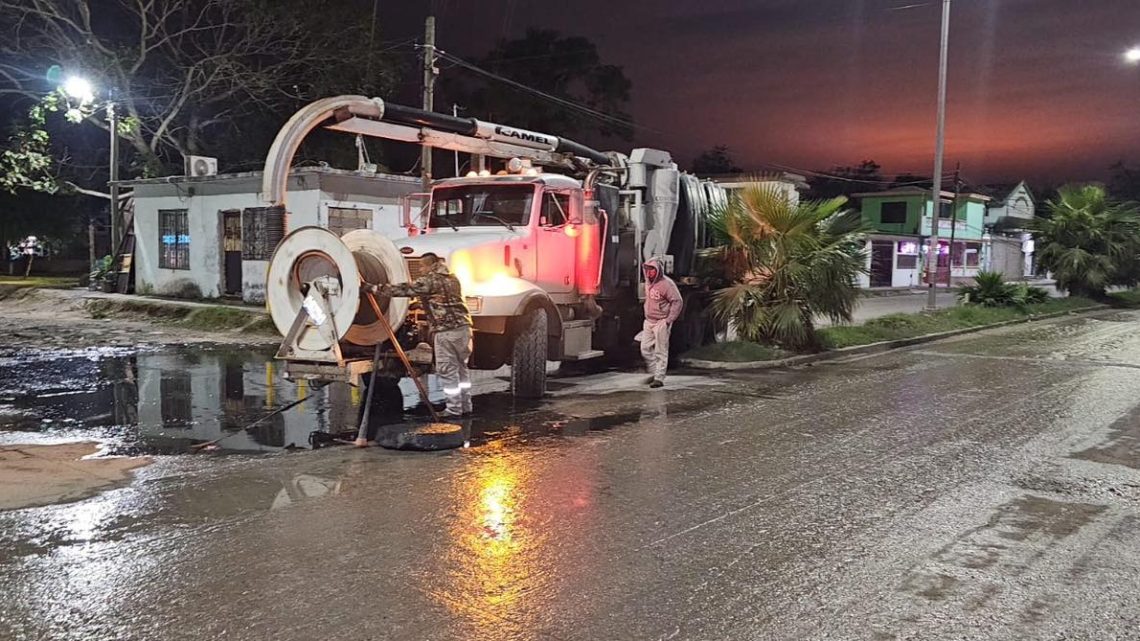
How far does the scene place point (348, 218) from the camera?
67.5 feet

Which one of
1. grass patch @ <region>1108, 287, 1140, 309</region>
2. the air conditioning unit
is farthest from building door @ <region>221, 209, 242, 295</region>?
grass patch @ <region>1108, 287, 1140, 309</region>

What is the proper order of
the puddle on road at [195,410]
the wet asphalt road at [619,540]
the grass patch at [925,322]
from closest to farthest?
the wet asphalt road at [619,540] → the puddle on road at [195,410] → the grass patch at [925,322]

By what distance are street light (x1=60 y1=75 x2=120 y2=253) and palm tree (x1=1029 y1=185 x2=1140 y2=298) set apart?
28551 millimetres

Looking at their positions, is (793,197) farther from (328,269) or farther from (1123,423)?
(328,269)

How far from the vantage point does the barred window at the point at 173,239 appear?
23984mm

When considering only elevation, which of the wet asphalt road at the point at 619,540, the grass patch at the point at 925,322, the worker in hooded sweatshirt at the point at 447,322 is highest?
the worker in hooded sweatshirt at the point at 447,322

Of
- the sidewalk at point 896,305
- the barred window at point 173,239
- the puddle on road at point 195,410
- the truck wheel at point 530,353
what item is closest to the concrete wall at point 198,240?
the barred window at point 173,239

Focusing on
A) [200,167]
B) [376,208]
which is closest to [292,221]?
[376,208]

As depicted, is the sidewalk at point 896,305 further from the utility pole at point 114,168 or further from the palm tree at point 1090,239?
the utility pole at point 114,168

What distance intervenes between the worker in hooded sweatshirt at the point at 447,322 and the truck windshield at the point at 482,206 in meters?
2.28

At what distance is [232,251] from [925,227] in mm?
44292

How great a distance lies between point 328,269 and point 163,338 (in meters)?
10.4

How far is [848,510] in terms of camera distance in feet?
19.5

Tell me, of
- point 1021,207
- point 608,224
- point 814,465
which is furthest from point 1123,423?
point 1021,207
